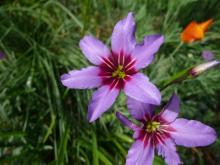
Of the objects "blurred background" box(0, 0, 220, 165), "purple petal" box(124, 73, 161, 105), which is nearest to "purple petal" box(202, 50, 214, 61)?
"blurred background" box(0, 0, 220, 165)

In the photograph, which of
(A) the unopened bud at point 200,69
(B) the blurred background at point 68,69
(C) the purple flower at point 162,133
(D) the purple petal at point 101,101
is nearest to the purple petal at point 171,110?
(C) the purple flower at point 162,133

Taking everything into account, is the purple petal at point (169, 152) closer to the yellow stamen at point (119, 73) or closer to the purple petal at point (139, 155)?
the purple petal at point (139, 155)

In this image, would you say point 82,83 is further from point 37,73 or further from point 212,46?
point 212,46

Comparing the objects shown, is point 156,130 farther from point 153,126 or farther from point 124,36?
point 124,36

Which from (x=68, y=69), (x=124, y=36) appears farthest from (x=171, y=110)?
(x=68, y=69)

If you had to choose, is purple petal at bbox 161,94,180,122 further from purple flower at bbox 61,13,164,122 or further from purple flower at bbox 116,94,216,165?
purple flower at bbox 61,13,164,122

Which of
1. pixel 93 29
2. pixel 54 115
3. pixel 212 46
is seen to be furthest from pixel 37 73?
pixel 212 46
